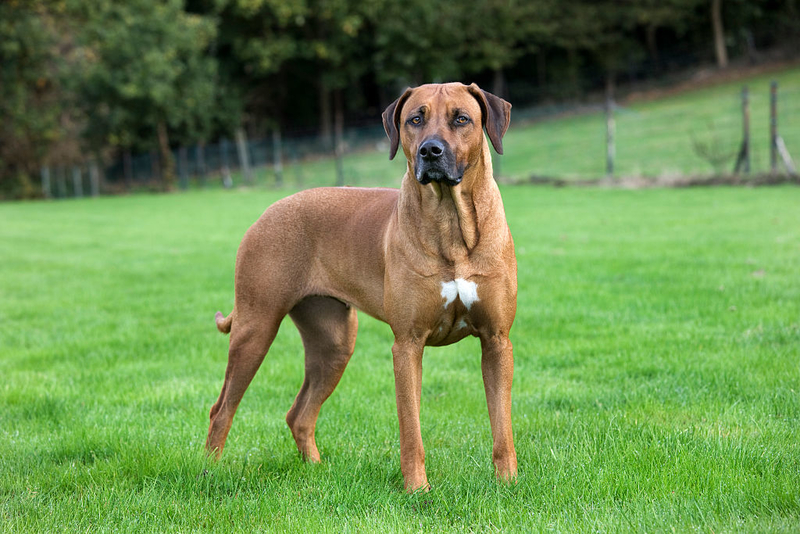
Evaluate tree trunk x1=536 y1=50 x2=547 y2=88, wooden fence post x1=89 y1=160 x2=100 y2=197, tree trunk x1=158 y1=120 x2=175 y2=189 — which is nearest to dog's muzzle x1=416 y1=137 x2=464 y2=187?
tree trunk x1=158 y1=120 x2=175 y2=189

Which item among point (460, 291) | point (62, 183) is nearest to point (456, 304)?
point (460, 291)

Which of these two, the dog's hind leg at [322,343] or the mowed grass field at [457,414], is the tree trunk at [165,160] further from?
the dog's hind leg at [322,343]

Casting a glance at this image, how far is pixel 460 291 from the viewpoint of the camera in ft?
11.7

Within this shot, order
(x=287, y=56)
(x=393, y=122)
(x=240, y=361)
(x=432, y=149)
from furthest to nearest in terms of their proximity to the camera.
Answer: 1. (x=287, y=56)
2. (x=240, y=361)
3. (x=393, y=122)
4. (x=432, y=149)

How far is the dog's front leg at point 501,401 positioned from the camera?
3.69 metres

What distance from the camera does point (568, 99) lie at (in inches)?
1879

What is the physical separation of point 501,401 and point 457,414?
1134mm

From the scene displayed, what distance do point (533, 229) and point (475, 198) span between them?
397 inches

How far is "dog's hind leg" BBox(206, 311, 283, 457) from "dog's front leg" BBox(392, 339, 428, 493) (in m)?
0.86

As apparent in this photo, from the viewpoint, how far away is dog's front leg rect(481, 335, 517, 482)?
3.69m

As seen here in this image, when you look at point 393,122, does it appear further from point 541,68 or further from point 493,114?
point 541,68

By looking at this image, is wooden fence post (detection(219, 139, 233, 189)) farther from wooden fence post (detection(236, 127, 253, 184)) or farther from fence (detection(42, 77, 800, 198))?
wooden fence post (detection(236, 127, 253, 184))

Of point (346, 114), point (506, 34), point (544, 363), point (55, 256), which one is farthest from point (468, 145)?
point (346, 114)

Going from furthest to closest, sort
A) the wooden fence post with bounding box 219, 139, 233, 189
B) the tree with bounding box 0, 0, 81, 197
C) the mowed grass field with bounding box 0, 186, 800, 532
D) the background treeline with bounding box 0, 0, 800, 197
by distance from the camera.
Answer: the wooden fence post with bounding box 219, 139, 233, 189
the background treeline with bounding box 0, 0, 800, 197
the tree with bounding box 0, 0, 81, 197
the mowed grass field with bounding box 0, 186, 800, 532
